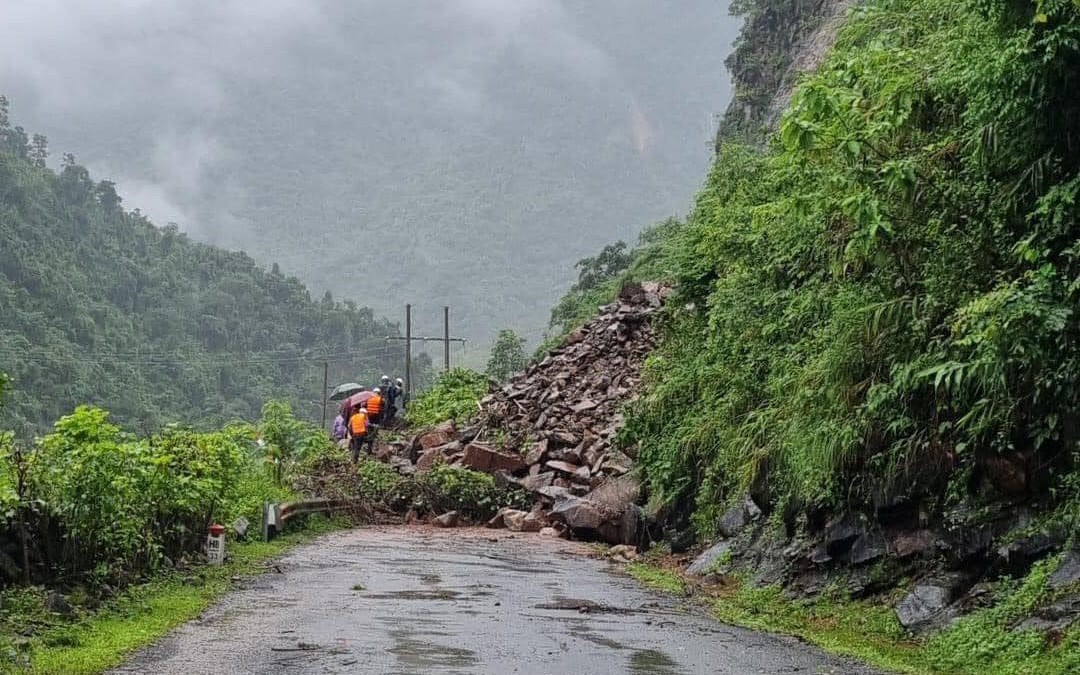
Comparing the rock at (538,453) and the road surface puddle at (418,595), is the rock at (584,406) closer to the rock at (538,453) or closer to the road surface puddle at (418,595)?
the rock at (538,453)

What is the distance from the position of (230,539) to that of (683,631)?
786cm

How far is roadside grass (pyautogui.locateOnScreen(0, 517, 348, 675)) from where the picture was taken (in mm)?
7531

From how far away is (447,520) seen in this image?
71.8 feet

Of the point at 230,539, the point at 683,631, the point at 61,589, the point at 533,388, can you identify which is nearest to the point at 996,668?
the point at 683,631

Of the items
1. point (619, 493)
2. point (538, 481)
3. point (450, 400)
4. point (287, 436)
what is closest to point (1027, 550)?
point (619, 493)

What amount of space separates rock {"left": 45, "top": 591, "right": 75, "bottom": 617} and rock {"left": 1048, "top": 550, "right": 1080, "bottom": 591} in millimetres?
7812

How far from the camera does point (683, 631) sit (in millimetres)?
10039

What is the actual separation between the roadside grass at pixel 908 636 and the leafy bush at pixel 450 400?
19.0m

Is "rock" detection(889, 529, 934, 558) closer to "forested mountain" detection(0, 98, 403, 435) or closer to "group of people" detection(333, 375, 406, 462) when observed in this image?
"group of people" detection(333, 375, 406, 462)

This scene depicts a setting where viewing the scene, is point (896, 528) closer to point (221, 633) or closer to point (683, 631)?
point (683, 631)

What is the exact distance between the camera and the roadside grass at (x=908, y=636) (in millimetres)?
7999

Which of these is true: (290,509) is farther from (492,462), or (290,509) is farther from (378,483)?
(492,462)

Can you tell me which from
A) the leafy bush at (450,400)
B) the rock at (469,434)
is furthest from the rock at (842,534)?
the leafy bush at (450,400)

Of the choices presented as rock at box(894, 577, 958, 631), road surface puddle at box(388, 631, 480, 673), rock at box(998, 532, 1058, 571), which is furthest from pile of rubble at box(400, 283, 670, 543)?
road surface puddle at box(388, 631, 480, 673)
